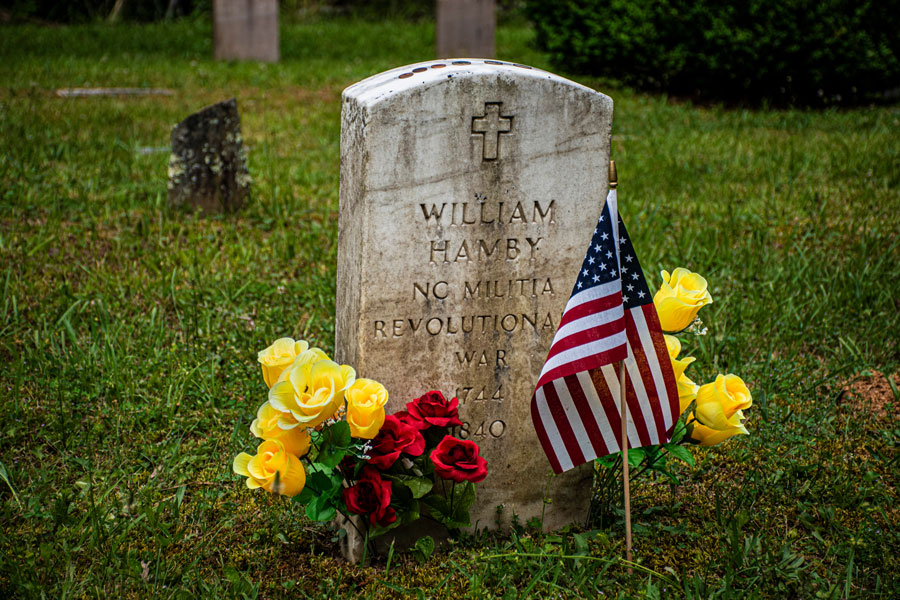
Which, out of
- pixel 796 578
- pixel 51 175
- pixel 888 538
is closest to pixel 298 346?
pixel 796 578

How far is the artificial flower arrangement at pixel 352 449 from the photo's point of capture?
222 cm

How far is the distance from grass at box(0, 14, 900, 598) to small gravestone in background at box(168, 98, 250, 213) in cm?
16

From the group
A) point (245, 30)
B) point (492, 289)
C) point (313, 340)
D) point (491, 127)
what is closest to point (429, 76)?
point (491, 127)

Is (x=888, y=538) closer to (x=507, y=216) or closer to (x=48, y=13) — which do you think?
(x=507, y=216)

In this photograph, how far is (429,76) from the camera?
91.1 inches

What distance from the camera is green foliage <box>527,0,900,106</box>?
8.80m

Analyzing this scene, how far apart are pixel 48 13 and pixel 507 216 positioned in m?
16.7

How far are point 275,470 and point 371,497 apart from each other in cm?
29

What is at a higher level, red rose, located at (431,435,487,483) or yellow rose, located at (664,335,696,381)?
yellow rose, located at (664,335,696,381)

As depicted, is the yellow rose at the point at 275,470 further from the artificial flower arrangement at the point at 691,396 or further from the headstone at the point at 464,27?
the headstone at the point at 464,27

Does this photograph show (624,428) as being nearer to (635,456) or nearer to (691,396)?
(635,456)

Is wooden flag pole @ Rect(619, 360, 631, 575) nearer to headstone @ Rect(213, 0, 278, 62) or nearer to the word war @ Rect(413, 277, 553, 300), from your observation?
the word war @ Rect(413, 277, 553, 300)

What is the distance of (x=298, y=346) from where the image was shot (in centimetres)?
243

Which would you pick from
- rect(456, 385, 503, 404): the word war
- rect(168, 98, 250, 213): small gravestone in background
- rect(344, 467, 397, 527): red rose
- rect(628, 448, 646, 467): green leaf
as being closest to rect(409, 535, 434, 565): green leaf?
rect(344, 467, 397, 527): red rose
